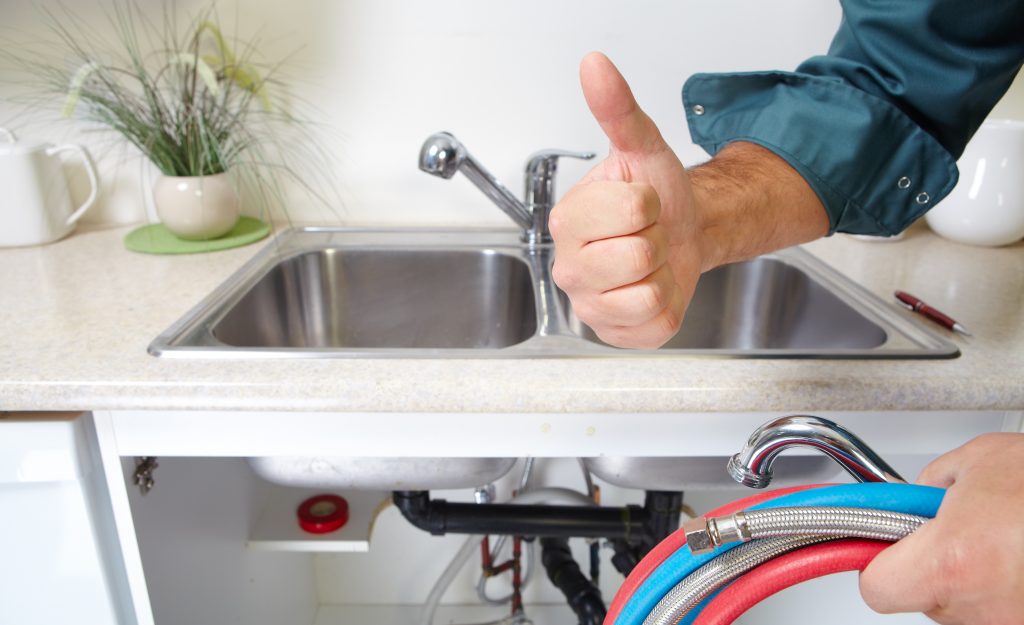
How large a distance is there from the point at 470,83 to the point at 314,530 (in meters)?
0.81

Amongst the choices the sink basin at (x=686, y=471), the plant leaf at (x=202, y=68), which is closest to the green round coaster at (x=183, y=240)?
the plant leaf at (x=202, y=68)

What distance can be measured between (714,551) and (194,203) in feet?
2.98

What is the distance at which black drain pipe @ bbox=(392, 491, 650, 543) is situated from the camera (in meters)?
1.01

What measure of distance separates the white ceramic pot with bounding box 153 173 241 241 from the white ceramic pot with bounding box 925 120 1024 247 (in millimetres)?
1082

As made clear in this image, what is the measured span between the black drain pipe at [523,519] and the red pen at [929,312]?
47 centimetres

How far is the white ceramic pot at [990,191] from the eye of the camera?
1021mm

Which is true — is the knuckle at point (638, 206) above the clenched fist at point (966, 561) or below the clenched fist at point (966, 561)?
above

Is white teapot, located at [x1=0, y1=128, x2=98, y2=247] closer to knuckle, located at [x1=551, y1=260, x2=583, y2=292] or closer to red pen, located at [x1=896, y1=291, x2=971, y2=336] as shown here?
knuckle, located at [x1=551, y1=260, x2=583, y2=292]

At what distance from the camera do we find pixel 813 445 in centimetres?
39

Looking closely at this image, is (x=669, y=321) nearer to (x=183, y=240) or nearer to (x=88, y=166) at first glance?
(x=183, y=240)

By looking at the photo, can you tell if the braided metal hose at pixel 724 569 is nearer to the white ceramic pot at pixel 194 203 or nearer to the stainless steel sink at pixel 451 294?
the stainless steel sink at pixel 451 294

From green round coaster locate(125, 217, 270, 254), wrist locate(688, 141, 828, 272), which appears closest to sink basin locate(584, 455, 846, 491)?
wrist locate(688, 141, 828, 272)

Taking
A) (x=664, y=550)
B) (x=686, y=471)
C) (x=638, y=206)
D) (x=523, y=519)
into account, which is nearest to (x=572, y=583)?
(x=523, y=519)

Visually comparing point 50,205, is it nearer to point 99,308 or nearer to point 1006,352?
point 99,308
